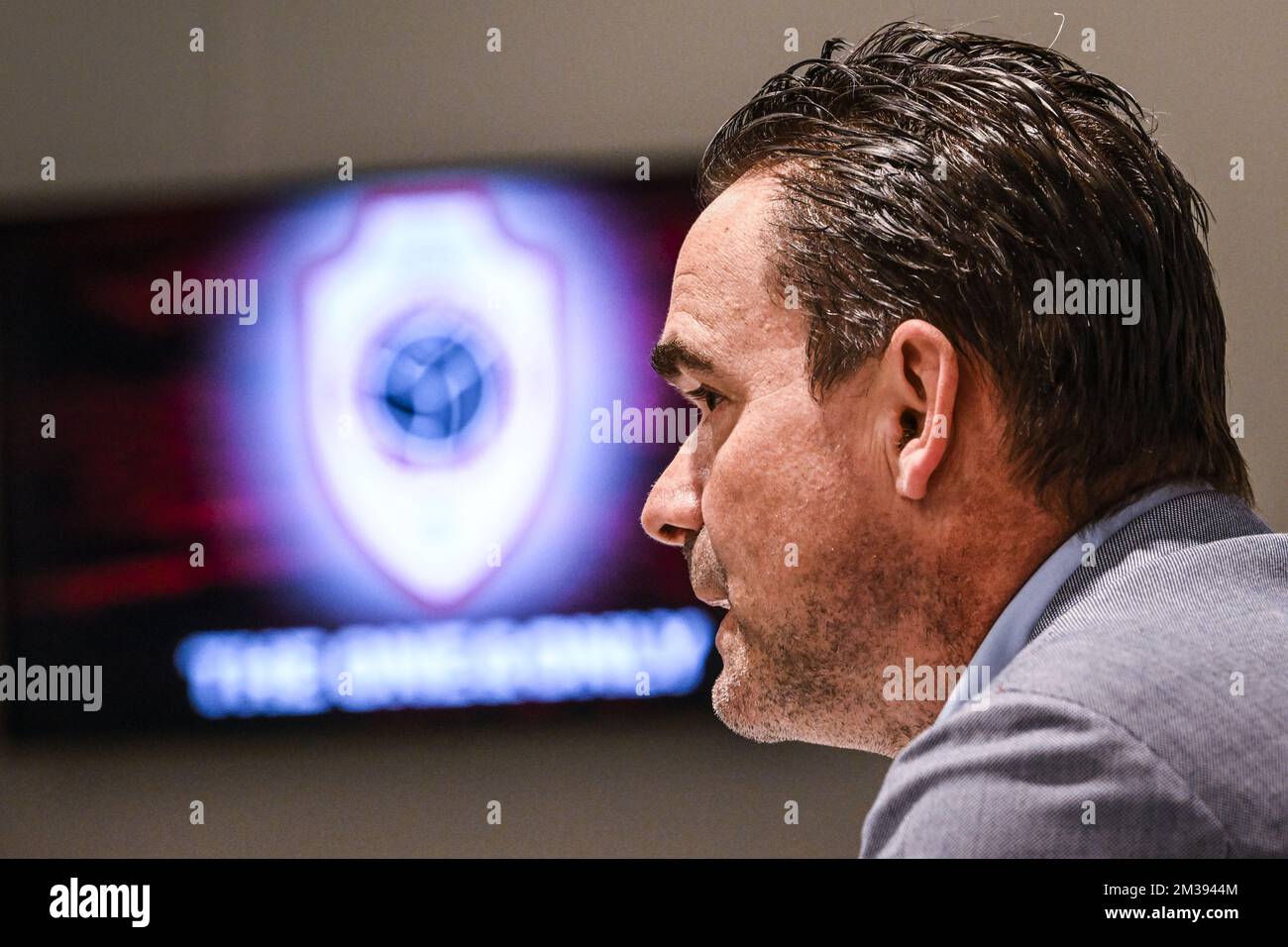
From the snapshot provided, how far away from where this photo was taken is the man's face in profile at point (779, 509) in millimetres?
1009

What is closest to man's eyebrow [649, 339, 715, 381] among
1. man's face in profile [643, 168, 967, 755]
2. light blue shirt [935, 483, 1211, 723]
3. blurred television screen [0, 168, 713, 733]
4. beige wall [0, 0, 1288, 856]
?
man's face in profile [643, 168, 967, 755]

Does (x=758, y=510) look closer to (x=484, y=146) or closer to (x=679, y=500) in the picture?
(x=679, y=500)

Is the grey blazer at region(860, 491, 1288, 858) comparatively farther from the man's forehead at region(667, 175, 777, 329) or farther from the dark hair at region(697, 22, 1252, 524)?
the man's forehead at region(667, 175, 777, 329)

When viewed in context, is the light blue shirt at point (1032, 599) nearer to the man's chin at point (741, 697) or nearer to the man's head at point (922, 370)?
the man's head at point (922, 370)

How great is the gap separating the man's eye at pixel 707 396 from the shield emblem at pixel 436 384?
89cm

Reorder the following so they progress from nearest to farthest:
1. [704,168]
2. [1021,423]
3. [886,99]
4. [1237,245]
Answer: [1021,423], [886,99], [704,168], [1237,245]

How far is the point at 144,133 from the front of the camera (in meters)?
2.24

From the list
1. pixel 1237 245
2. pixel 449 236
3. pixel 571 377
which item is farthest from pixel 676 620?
pixel 1237 245

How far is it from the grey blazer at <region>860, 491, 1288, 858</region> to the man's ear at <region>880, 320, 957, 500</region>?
21 centimetres

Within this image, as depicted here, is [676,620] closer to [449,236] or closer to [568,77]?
[449,236]

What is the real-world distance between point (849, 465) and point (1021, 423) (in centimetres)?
16

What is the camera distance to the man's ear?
0.96 m

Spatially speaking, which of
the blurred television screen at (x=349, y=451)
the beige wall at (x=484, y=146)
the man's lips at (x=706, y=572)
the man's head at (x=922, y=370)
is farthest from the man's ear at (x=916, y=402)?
the beige wall at (x=484, y=146)
